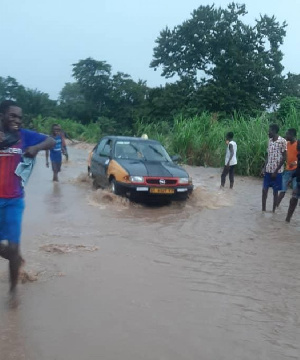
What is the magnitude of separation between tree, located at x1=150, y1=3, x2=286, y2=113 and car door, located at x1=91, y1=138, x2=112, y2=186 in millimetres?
19323

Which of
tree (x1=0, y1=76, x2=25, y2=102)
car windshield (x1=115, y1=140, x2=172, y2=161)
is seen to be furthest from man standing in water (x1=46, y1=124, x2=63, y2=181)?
tree (x1=0, y1=76, x2=25, y2=102)

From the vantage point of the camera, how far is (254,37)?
113 feet

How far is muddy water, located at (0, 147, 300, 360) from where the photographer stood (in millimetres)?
3969

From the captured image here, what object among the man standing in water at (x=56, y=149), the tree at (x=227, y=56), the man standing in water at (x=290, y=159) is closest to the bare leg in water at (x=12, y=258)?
the man standing in water at (x=290, y=159)

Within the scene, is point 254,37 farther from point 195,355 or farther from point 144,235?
point 195,355

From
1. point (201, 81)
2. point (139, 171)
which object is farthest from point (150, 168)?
point (201, 81)

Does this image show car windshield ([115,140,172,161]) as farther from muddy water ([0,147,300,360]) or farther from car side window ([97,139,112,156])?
muddy water ([0,147,300,360])

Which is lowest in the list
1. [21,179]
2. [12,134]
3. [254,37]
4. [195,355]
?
[195,355]

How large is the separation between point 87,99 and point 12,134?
1647 inches

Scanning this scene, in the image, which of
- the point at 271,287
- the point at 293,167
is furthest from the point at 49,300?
the point at 293,167

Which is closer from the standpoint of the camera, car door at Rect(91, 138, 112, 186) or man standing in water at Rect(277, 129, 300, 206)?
man standing in water at Rect(277, 129, 300, 206)

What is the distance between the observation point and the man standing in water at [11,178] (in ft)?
14.3

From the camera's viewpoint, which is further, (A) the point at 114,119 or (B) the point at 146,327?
(A) the point at 114,119

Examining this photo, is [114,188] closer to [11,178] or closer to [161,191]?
[161,191]
